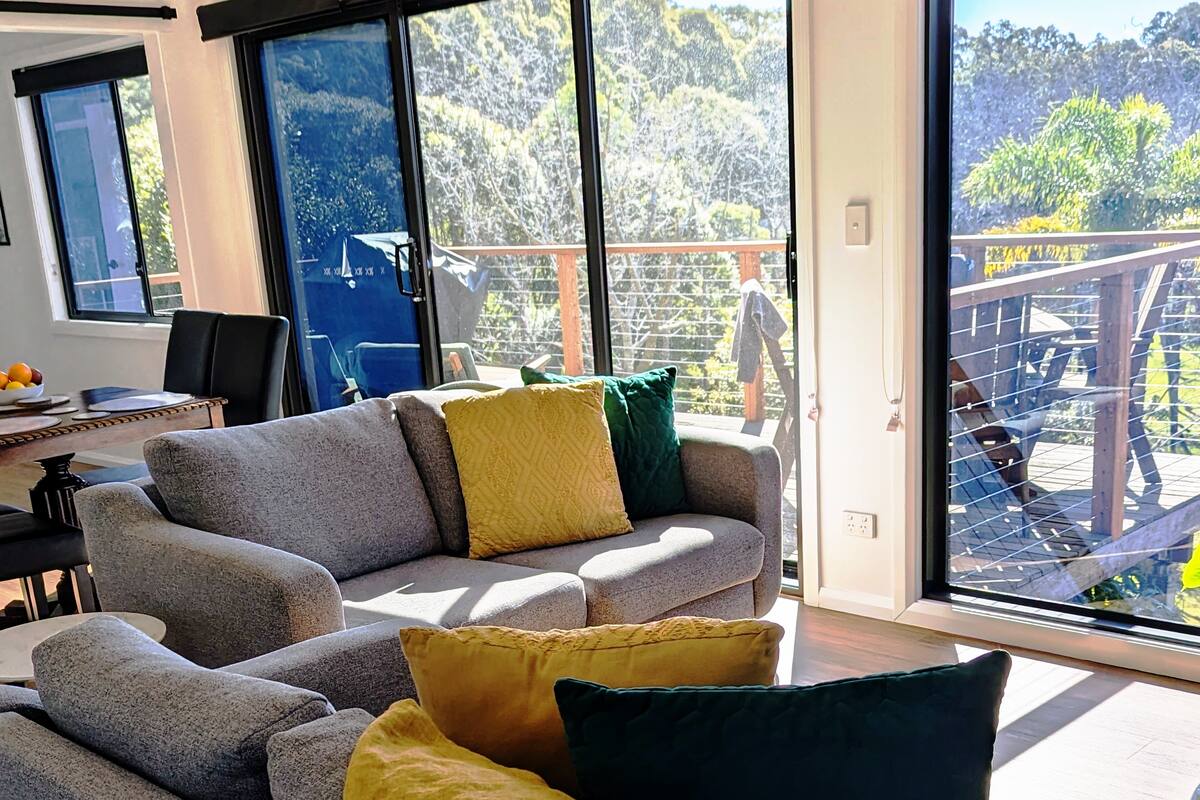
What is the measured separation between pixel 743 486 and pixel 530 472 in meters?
0.59

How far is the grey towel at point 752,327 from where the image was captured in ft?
11.7

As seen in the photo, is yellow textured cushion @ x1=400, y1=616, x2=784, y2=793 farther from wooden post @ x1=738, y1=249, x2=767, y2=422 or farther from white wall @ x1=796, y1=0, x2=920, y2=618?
wooden post @ x1=738, y1=249, x2=767, y2=422

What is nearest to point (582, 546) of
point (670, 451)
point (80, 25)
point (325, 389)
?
point (670, 451)

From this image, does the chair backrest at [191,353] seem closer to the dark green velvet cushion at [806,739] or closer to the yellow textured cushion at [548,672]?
the yellow textured cushion at [548,672]

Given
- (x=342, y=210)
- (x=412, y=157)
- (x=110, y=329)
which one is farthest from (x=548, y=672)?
(x=110, y=329)

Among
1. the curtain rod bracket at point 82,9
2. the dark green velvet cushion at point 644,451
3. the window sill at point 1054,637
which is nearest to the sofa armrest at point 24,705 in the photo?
the dark green velvet cushion at point 644,451

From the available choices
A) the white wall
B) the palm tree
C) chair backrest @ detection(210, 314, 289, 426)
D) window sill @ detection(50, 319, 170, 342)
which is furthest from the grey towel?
window sill @ detection(50, 319, 170, 342)

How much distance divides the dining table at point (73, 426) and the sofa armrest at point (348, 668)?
73.9 inches

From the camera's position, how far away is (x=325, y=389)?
16.5ft

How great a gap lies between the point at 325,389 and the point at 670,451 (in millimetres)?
2413

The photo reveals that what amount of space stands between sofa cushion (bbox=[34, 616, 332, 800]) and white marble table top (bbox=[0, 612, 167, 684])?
0.63 meters

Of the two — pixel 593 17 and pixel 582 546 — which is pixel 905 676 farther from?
pixel 593 17

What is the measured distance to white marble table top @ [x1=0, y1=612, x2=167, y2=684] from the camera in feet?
6.61

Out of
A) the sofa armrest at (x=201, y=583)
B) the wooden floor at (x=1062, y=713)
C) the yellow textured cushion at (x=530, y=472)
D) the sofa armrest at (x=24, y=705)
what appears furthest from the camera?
the yellow textured cushion at (x=530, y=472)
